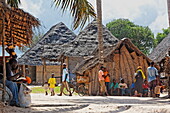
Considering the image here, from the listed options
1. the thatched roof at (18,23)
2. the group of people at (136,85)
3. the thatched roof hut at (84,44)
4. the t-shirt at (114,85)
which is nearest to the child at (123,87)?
the group of people at (136,85)

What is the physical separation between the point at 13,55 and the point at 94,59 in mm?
8991

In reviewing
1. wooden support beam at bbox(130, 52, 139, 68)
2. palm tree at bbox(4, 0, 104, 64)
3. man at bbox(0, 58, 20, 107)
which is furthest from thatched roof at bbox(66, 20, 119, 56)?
man at bbox(0, 58, 20, 107)

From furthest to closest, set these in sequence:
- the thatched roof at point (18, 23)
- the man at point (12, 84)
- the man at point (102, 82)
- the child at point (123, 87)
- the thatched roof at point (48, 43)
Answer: the thatched roof at point (48, 43) → the child at point (123, 87) → the man at point (102, 82) → the man at point (12, 84) → the thatched roof at point (18, 23)

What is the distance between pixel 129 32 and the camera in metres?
49.6

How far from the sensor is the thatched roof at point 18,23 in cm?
775

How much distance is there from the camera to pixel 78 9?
10836 millimetres

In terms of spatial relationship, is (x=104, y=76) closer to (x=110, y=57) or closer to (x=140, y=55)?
(x=110, y=57)

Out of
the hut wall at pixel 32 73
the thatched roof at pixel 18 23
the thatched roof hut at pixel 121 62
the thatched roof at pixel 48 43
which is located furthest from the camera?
the hut wall at pixel 32 73

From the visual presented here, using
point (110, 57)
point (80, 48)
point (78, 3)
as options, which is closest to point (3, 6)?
point (78, 3)

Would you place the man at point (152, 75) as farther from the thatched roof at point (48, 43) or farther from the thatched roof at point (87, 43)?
the thatched roof at point (48, 43)

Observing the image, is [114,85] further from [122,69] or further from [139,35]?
[139,35]

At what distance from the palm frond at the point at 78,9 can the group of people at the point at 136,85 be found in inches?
160

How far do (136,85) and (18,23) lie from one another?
8183 mm

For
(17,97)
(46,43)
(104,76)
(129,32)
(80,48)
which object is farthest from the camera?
(129,32)
